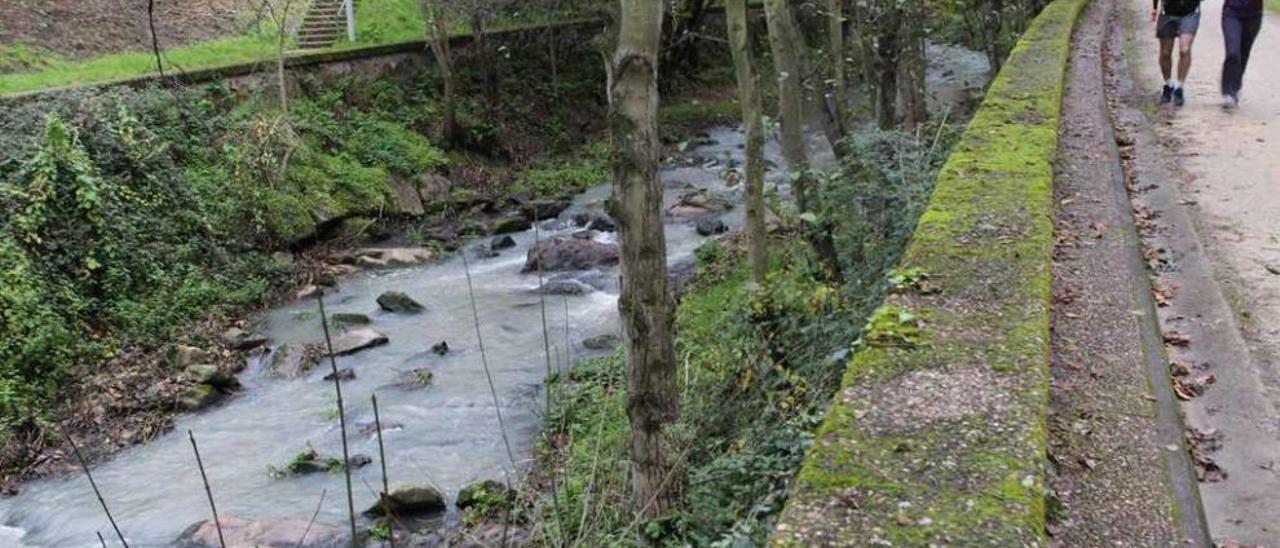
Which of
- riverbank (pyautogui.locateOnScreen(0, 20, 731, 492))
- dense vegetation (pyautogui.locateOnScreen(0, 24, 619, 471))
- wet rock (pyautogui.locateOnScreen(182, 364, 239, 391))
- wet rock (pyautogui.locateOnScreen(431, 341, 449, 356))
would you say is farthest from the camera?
wet rock (pyautogui.locateOnScreen(431, 341, 449, 356))

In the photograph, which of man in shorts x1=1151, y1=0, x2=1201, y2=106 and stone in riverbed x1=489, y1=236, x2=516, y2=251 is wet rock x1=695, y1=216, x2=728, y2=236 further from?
man in shorts x1=1151, y1=0, x2=1201, y2=106

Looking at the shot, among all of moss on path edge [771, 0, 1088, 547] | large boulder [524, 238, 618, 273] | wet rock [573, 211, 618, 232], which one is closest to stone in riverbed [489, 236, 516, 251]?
large boulder [524, 238, 618, 273]

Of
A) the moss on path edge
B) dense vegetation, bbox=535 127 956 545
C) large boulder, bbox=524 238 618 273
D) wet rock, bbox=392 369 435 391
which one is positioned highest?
the moss on path edge

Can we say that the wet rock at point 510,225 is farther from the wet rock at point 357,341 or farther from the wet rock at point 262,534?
the wet rock at point 262,534

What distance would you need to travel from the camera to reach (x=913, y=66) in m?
12.8

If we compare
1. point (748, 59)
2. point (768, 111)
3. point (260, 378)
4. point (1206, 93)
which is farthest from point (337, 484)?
point (768, 111)

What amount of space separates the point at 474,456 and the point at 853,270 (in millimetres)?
4079

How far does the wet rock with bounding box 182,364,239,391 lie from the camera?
10.5 m

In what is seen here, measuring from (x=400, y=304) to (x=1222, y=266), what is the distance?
940cm

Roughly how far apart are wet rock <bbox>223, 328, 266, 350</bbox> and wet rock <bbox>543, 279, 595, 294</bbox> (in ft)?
11.2

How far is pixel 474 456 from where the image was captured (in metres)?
8.87

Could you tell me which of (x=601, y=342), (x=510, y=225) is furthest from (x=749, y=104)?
(x=510, y=225)

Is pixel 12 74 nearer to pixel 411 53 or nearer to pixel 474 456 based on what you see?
pixel 411 53

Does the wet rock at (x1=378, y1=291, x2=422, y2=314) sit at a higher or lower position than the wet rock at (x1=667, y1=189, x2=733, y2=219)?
lower
